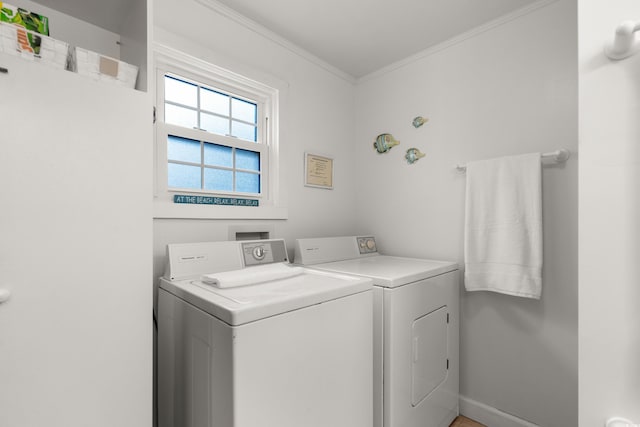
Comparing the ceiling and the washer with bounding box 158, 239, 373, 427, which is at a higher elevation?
the ceiling

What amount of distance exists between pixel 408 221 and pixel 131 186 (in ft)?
6.04

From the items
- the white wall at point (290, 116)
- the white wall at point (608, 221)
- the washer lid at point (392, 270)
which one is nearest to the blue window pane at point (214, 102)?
the white wall at point (290, 116)

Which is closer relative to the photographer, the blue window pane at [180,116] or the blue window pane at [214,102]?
the blue window pane at [180,116]

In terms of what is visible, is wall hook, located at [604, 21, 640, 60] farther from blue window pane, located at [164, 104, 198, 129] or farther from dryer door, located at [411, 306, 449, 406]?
blue window pane, located at [164, 104, 198, 129]

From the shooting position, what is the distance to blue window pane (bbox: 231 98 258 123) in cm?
199

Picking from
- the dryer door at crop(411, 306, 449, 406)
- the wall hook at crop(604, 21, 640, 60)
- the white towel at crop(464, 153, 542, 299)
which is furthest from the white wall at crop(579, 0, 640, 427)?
the white towel at crop(464, 153, 542, 299)

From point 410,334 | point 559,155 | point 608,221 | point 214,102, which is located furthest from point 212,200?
point 559,155

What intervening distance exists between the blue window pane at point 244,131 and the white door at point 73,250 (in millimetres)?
924

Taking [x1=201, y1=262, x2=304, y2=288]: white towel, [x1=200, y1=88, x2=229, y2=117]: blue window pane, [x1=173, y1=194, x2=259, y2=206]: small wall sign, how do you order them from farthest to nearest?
[x1=200, y1=88, x2=229, y2=117]: blue window pane → [x1=173, y1=194, x2=259, y2=206]: small wall sign → [x1=201, y1=262, x2=304, y2=288]: white towel

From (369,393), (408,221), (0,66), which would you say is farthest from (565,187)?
(0,66)

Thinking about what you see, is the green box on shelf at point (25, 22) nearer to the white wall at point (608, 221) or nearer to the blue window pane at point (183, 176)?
the blue window pane at point (183, 176)

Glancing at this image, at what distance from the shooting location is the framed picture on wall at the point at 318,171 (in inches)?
88.6

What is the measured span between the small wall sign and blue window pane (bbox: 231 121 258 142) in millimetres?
449

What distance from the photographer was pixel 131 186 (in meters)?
1.03
